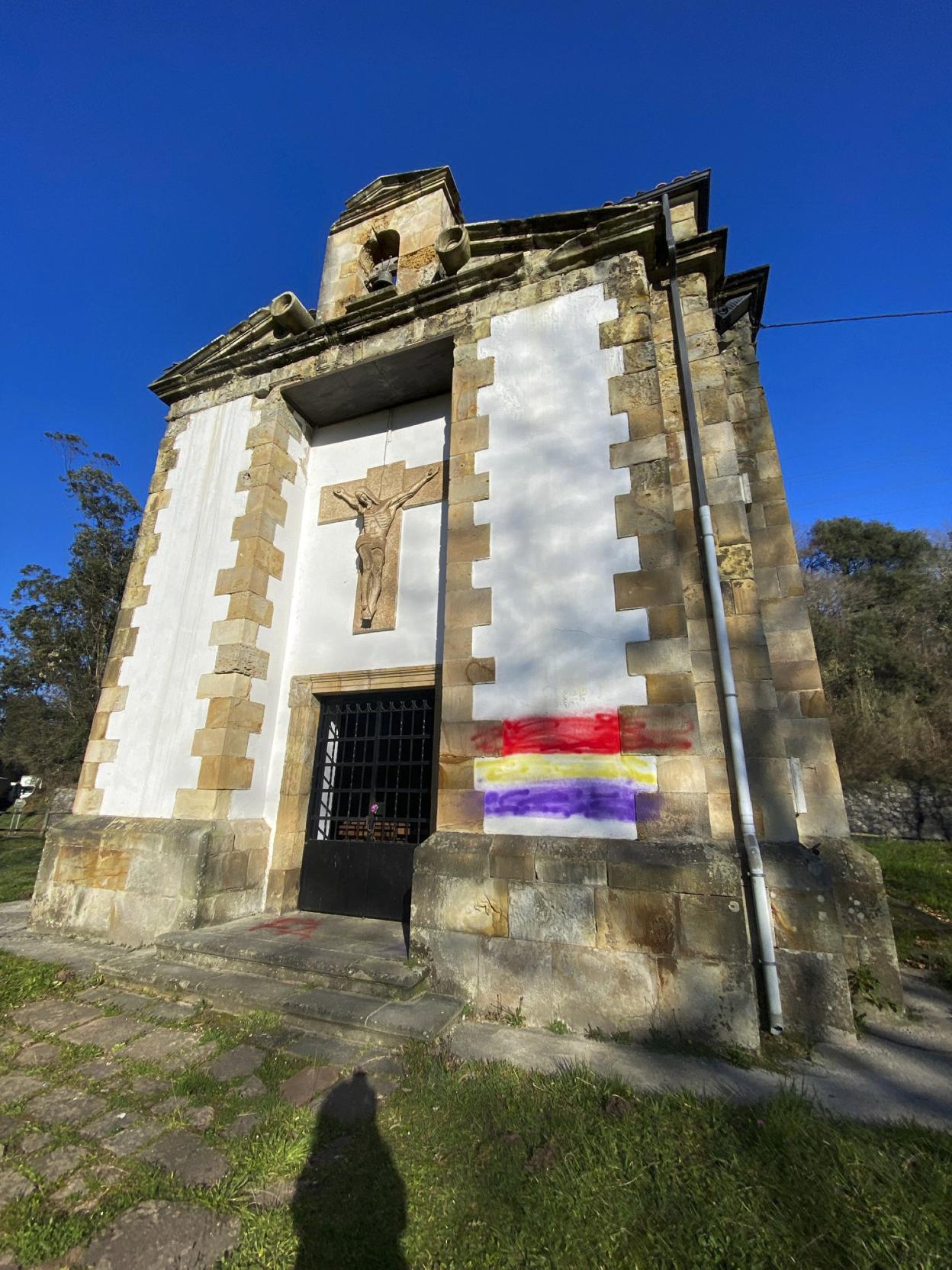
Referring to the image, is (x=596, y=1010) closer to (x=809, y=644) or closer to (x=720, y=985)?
(x=720, y=985)

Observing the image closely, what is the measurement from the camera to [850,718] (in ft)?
63.2

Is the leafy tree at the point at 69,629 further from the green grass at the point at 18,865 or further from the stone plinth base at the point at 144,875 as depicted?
the stone plinth base at the point at 144,875

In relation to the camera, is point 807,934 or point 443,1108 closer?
point 443,1108

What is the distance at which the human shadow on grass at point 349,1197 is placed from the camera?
6.01 feet

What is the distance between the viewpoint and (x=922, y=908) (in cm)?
632

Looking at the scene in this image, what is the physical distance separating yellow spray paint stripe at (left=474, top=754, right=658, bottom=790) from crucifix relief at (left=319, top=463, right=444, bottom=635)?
7.94 feet

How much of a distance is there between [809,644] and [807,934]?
2428mm

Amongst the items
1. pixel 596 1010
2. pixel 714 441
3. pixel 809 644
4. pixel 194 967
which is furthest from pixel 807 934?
pixel 194 967

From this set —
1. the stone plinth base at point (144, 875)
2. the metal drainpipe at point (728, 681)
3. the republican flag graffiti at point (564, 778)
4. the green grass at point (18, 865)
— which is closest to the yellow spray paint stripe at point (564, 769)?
the republican flag graffiti at point (564, 778)

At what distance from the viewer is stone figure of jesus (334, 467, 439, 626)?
6.18 metres

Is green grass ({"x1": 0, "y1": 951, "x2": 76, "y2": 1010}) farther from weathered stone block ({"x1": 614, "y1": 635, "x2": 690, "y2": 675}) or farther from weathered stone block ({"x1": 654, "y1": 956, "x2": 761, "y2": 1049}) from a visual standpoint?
weathered stone block ({"x1": 614, "y1": 635, "x2": 690, "y2": 675})

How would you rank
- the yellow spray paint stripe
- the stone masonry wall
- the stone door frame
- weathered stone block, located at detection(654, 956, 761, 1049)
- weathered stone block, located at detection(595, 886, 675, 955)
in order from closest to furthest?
weathered stone block, located at detection(654, 956, 761, 1049) → weathered stone block, located at detection(595, 886, 675, 955) → the yellow spray paint stripe → the stone door frame → the stone masonry wall

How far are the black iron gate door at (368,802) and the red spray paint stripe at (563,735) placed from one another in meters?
1.68

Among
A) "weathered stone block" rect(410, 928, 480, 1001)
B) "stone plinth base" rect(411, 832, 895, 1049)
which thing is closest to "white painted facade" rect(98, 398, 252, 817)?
"weathered stone block" rect(410, 928, 480, 1001)
